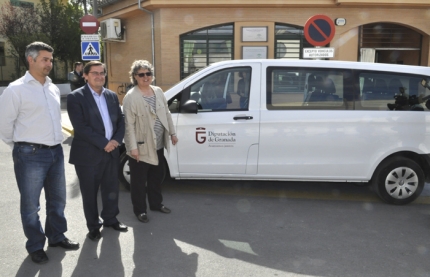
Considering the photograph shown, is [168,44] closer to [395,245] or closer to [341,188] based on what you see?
[341,188]

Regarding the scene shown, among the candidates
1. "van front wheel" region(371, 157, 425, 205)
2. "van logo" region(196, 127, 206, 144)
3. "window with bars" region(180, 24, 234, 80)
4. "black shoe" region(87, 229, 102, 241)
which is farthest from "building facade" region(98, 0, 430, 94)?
"black shoe" region(87, 229, 102, 241)

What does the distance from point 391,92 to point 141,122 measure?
3.04 metres

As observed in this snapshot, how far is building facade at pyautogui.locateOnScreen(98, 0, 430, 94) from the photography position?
1424 centimetres

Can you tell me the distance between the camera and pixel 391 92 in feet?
18.0

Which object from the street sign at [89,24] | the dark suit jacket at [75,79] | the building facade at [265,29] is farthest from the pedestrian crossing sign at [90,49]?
the building facade at [265,29]

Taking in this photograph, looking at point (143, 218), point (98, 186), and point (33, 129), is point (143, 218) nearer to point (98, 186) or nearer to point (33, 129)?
point (98, 186)

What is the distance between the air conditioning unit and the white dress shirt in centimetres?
1304

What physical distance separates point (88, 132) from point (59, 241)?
3.46 feet

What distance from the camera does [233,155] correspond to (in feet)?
18.1

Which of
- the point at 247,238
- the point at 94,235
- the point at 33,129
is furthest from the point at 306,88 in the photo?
the point at 33,129

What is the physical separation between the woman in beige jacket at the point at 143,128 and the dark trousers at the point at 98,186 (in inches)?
13.3

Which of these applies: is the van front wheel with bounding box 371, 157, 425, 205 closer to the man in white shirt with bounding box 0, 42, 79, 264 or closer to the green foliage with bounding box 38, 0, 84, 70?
the man in white shirt with bounding box 0, 42, 79, 264

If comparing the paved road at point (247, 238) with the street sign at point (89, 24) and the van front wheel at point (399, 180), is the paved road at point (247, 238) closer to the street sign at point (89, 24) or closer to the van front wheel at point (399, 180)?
the van front wheel at point (399, 180)

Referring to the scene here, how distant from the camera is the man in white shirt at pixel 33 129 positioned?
370cm
